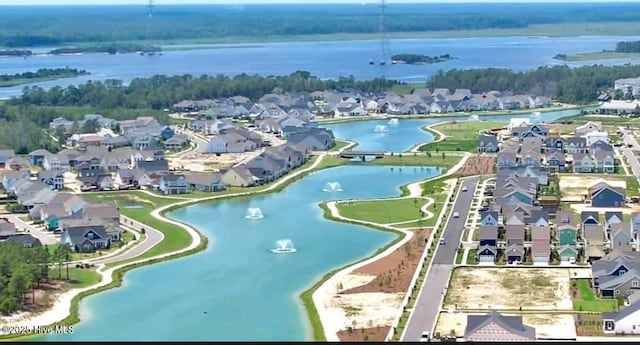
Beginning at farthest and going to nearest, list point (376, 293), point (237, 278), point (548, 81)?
1. point (548, 81)
2. point (237, 278)
3. point (376, 293)

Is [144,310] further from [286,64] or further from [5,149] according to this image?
[286,64]

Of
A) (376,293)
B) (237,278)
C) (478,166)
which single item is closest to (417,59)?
(478,166)

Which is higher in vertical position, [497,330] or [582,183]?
[497,330]

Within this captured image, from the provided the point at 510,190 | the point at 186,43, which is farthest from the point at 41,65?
the point at 510,190

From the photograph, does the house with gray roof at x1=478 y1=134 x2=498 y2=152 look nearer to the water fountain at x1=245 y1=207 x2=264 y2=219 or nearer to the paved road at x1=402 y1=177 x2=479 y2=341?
the paved road at x1=402 y1=177 x2=479 y2=341

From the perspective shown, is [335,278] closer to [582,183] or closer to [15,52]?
[582,183]

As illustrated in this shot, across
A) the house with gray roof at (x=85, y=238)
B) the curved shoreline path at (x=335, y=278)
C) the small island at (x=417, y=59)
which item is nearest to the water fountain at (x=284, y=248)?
the curved shoreline path at (x=335, y=278)

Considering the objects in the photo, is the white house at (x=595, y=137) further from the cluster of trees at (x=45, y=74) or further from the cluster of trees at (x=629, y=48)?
the cluster of trees at (x=629, y=48)

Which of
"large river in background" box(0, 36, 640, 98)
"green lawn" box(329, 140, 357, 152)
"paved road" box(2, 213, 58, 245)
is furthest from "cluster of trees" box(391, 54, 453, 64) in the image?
"paved road" box(2, 213, 58, 245)
